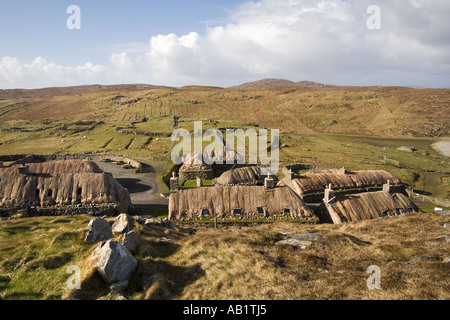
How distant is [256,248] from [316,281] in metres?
5.20

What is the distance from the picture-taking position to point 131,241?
1616cm

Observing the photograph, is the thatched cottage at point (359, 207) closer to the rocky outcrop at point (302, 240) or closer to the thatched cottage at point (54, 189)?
the rocky outcrop at point (302, 240)

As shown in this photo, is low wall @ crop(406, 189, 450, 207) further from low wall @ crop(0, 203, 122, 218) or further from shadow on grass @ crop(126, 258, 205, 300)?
low wall @ crop(0, 203, 122, 218)

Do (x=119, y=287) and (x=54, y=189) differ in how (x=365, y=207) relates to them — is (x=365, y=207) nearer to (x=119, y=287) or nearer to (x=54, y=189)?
(x=119, y=287)

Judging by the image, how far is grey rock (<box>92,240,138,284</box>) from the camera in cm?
1279

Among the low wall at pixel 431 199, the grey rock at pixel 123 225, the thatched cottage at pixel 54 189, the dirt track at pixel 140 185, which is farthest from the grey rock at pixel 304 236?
the low wall at pixel 431 199

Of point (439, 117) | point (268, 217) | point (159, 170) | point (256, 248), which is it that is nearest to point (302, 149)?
point (159, 170)

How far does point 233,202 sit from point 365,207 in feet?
52.6

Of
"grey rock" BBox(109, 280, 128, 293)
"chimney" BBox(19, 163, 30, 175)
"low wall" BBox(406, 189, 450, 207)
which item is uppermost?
"chimney" BBox(19, 163, 30, 175)

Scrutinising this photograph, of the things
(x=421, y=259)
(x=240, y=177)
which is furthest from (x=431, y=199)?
(x=421, y=259)

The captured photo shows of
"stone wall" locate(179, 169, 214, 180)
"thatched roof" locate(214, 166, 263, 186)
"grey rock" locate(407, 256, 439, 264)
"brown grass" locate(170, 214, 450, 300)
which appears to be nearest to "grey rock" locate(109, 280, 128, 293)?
"brown grass" locate(170, 214, 450, 300)

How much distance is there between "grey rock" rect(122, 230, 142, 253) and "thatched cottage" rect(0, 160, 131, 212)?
642 inches

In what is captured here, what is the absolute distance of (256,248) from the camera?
711 inches
